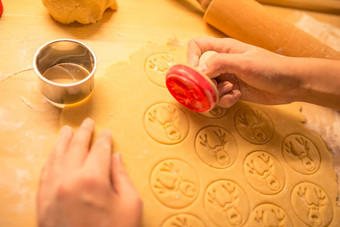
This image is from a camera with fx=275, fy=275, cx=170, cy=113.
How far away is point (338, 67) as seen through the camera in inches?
41.9

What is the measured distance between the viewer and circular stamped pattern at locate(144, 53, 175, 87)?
48.9 inches

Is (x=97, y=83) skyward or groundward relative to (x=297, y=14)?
groundward

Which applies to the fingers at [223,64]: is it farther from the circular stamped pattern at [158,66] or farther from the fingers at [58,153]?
the fingers at [58,153]

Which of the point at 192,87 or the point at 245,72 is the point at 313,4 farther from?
the point at 192,87

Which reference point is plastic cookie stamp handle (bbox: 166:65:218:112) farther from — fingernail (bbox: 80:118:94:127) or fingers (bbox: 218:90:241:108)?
fingernail (bbox: 80:118:94:127)

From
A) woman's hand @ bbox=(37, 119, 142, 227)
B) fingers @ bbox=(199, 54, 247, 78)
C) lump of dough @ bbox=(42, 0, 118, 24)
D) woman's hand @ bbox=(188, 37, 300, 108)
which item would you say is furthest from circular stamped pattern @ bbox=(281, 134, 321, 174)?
lump of dough @ bbox=(42, 0, 118, 24)

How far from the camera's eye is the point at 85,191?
0.75 m

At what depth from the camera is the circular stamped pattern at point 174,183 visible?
0.99 m

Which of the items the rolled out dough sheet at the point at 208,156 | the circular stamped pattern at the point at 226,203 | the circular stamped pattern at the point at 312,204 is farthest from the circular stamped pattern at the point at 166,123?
the circular stamped pattern at the point at 312,204

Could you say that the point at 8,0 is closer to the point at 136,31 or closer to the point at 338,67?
the point at 136,31

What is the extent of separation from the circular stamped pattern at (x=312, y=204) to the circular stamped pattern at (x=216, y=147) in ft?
0.97

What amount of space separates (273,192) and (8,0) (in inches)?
59.2

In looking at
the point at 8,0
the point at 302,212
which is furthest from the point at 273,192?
the point at 8,0

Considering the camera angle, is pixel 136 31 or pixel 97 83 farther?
pixel 136 31
